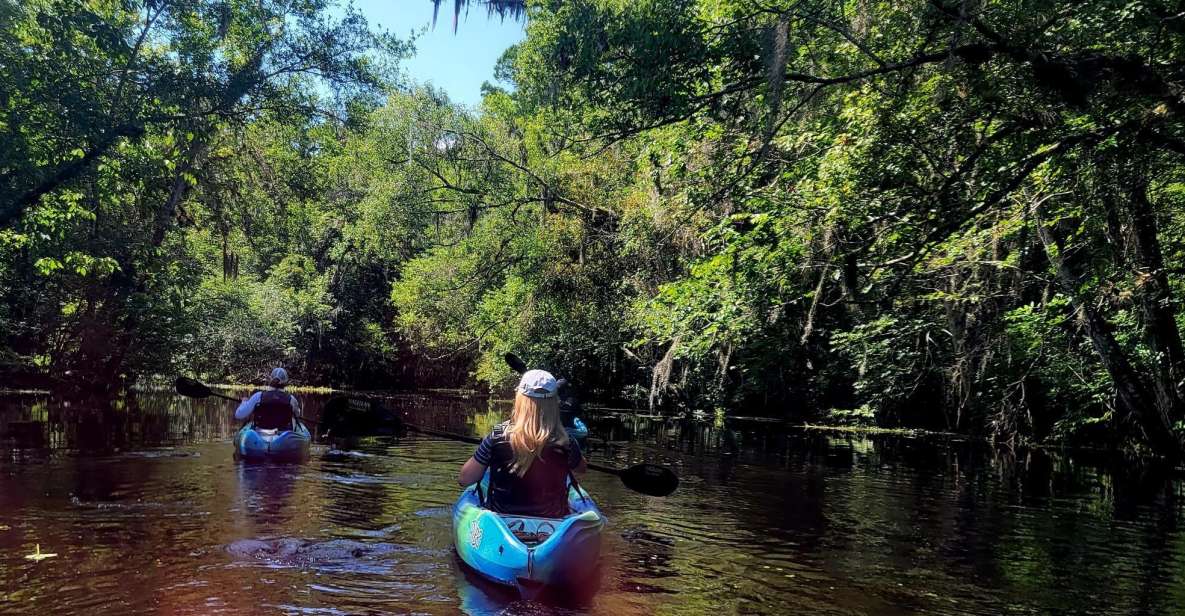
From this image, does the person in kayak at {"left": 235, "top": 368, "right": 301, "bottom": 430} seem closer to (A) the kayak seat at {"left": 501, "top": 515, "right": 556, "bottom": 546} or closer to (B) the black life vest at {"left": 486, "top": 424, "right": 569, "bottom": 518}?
(B) the black life vest at {"left": 486, "top": 424, "right": 569, "bottom": 518}

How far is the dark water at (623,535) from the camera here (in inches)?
260

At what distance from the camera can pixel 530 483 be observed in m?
7.01

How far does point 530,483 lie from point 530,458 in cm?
26

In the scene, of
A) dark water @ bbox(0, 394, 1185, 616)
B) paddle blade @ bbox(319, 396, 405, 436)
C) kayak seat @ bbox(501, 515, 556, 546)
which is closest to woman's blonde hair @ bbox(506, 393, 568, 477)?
kayak seat @ bbox(501, 515, 556, 546)

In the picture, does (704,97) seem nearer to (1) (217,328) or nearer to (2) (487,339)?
(2) (487,339)

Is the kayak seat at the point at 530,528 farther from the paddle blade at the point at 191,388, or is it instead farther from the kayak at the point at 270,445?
the kayak at the point at 270,445

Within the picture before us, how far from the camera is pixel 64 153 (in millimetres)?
15555

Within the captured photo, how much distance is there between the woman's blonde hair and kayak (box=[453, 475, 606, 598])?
1.42ft

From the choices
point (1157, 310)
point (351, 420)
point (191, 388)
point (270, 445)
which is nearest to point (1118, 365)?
point (1157, 310)

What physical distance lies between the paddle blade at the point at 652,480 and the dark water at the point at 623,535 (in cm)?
59

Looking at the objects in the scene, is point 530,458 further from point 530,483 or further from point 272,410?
point 272,410

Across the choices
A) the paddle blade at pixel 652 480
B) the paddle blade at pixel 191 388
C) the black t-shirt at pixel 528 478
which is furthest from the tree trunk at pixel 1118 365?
the paddle blade at pixel 191 388

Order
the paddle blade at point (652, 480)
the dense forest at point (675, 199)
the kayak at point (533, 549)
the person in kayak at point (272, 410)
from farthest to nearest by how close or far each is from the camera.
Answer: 1. the person in kayak at point (272, 410)
2. the dense forest at point (675, 199)
3. the paddle blade at point (652, 480)
4. the kayak at point (533, 549)

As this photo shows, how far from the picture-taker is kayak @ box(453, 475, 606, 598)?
6.47 m
